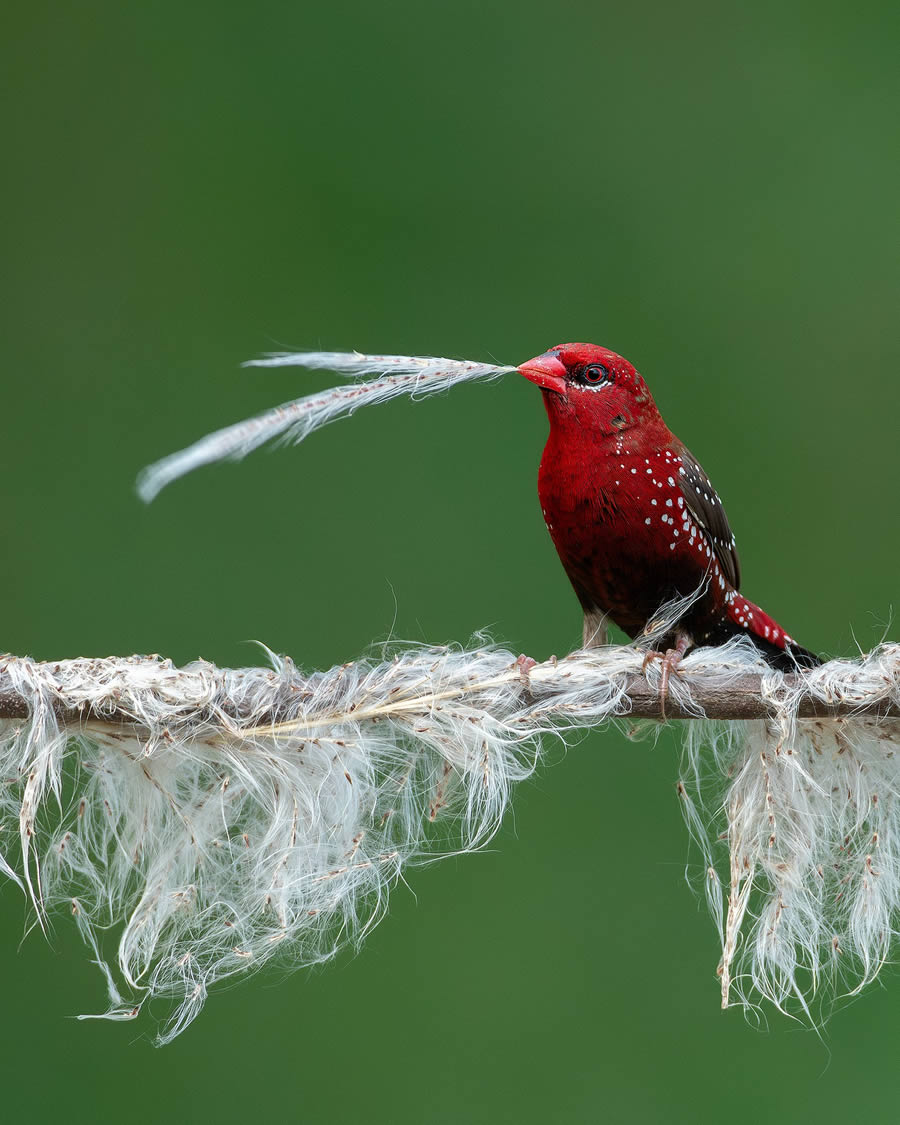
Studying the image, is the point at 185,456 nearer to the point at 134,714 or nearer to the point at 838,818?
the point at 134,714

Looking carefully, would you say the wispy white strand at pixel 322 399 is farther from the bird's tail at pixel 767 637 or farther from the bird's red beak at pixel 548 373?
the bird's tail at pixel 767 637

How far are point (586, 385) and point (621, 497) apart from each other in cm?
11

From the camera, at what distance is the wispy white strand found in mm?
851

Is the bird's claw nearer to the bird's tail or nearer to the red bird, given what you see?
the red bird

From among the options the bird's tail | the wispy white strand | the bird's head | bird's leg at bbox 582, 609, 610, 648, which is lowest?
the bird's tail

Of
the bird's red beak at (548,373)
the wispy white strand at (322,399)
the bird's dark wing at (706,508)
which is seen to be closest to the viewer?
the wispy white strand at (322,399)

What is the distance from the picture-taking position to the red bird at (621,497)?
3.52 ft

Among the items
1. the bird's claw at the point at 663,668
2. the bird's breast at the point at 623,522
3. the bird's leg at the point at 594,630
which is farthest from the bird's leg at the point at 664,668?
the bird's leg at the point at 594,630

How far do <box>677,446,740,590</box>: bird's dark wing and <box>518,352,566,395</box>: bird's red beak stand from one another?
6.5 inches

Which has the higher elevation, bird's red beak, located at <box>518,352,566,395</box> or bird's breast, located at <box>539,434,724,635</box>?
bird's red beak, located at <box>518,352,566,395</box>

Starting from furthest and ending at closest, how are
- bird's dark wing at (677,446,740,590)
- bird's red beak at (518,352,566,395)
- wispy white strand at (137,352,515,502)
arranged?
1. bird's dark wing at (677,446,740,590)
2. bird's red beak at (518,352,566,395)
3. wispy white strand at (137,352,515,502)

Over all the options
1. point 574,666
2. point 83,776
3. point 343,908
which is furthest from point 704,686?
point 83,776

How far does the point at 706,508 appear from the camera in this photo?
1174 millimetres

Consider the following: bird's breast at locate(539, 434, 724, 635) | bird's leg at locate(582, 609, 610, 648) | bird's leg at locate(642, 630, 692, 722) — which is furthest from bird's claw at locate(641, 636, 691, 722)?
bird's leg at locate(582, 609, 610, 648)
